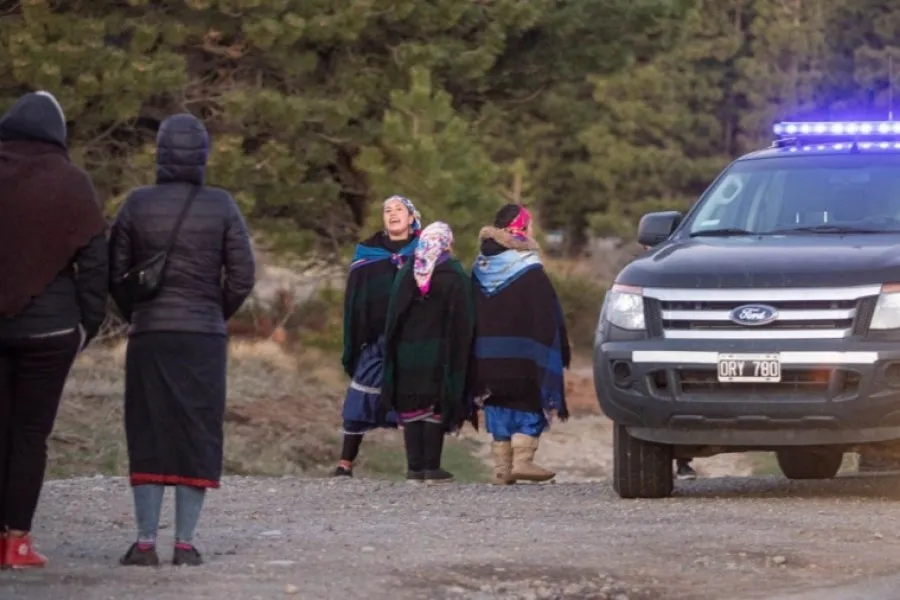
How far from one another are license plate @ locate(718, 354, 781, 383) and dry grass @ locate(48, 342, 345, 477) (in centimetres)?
952

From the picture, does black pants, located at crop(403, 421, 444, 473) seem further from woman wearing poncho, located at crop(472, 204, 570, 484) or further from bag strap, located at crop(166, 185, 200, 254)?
bag strap, located at crop(166, 185, 200, 254)

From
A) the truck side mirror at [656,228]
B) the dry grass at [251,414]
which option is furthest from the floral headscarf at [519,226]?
the dry grass at [251,414]

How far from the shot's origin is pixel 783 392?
413 inches

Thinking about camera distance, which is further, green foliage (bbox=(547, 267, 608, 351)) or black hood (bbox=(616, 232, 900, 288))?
green foliage (bbox=(547, 267, 608, 351))

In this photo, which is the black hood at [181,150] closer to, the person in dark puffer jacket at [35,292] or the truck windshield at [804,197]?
the person in dark puffer jacket at [35,292]

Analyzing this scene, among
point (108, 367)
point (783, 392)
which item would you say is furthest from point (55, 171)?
point (108, 367)

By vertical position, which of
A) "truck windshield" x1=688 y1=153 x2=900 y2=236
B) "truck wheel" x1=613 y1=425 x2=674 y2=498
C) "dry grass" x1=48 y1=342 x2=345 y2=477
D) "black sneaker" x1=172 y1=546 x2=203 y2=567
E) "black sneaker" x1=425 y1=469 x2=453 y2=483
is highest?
"truck windshield" x1=688 y1=153 x2=900 y2=236

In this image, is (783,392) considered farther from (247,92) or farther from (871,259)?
(247,92)

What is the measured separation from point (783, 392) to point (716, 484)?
2516mm

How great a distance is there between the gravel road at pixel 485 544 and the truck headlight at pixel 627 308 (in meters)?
0.93

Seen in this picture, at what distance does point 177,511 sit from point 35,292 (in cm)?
106

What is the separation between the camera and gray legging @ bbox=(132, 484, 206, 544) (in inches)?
336

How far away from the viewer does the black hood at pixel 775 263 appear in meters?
10.5

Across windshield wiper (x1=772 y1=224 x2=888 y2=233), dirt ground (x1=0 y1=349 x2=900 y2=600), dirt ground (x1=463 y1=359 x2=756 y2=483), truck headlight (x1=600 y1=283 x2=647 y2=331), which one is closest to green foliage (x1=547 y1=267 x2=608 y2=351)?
dirt ground (x1=463 y1=359 x2=756 y2=483)
